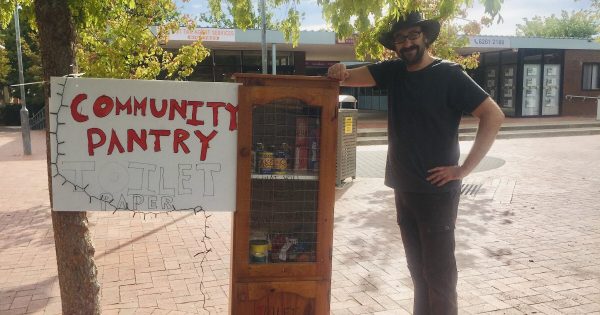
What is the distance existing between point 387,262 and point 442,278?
1976mm

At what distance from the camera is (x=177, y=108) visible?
2.77 meters

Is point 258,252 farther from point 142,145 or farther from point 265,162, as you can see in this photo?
point 142,145

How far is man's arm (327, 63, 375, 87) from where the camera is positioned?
9.40ft

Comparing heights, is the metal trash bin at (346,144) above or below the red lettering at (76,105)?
below

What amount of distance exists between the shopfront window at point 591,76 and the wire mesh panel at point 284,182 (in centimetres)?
2457

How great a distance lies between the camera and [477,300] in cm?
406

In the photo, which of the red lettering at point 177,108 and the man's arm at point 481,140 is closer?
the red lettering at point 177,108

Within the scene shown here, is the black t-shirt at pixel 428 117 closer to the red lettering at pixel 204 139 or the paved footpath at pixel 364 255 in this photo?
the red lettering at pixel 204 139

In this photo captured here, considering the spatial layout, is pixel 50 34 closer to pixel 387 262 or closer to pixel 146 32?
pixel 387 262

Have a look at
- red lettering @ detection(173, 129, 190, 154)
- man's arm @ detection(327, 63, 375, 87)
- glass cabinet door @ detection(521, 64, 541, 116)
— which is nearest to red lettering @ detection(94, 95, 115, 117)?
red lettering @ detection(173, 129, 190, 154)

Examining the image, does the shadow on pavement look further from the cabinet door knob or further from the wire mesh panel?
the cabinet door knob

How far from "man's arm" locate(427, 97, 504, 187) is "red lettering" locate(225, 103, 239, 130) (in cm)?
117

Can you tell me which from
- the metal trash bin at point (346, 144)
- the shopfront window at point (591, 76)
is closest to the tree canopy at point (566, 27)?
the shopfront window at point (591, 76)

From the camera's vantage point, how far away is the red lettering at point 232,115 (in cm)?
278
